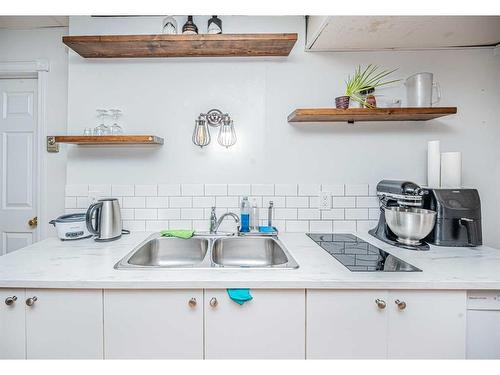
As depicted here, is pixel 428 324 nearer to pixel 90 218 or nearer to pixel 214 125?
pixel 214 125

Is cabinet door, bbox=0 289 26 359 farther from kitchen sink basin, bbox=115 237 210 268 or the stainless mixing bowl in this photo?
the stainless mixing bowl

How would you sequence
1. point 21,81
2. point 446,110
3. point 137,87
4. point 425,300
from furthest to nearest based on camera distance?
1. point 21,81
2. point 137,87
3. point 446,110
4. point 425,300

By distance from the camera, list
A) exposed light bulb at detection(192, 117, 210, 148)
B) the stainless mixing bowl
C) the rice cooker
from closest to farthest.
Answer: the stainless mixing bowl < the rice cooker < exposed light bulb at detection(192, 117, 210, 148)

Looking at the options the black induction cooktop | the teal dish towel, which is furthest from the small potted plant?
the teal dish towel

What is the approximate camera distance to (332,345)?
106cm

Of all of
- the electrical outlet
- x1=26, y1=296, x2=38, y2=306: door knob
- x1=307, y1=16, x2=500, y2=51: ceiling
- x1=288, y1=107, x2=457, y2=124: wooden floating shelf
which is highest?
x1=307, y1=16, x2=500, y2=51: ceiling

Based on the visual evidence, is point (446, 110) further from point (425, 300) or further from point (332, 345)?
point (332, 345)

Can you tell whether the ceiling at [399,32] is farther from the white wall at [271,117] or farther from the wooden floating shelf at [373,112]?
the wooden floating shelf at [373,112]

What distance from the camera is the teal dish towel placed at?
1.04 m

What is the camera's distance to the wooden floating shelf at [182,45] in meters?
1.55

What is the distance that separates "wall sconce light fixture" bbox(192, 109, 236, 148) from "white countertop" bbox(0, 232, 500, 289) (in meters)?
0.82
